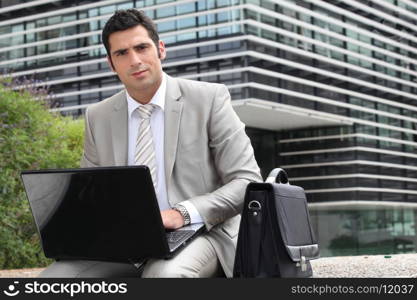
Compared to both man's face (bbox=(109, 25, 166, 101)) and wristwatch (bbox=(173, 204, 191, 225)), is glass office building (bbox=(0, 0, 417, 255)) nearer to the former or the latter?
man's face (bbox=(109, 25, 166, 101))

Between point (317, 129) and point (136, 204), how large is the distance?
45.5m

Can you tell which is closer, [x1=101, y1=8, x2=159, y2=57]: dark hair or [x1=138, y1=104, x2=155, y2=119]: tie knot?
[x1=101, y1=8, x2=159, y2=57]: dark hair

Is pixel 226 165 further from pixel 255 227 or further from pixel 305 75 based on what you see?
pixel 305 75

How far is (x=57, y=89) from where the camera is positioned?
44781 millimetres

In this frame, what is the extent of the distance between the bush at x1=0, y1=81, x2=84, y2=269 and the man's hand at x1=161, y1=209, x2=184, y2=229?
25.5 feet

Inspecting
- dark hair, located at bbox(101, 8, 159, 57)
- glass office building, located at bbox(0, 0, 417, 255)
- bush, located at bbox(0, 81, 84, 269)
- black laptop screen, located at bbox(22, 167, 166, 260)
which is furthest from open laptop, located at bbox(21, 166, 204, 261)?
glass office building, located at bbox(0, 0, 417, 255)

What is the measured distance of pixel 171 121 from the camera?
2848 millimetres

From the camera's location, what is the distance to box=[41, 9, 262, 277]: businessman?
8.67 ft

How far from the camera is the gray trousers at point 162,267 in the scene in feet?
7.91

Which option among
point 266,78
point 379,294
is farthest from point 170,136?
point 266,78

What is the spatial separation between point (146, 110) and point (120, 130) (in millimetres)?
130

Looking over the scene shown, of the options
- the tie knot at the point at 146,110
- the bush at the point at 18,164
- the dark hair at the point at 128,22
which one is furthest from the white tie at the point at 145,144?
the bush at the point at 18,164

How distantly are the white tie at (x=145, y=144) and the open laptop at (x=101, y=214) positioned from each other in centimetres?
34

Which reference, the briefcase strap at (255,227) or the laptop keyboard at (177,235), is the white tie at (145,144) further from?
the briefcase strap at (255,227)
